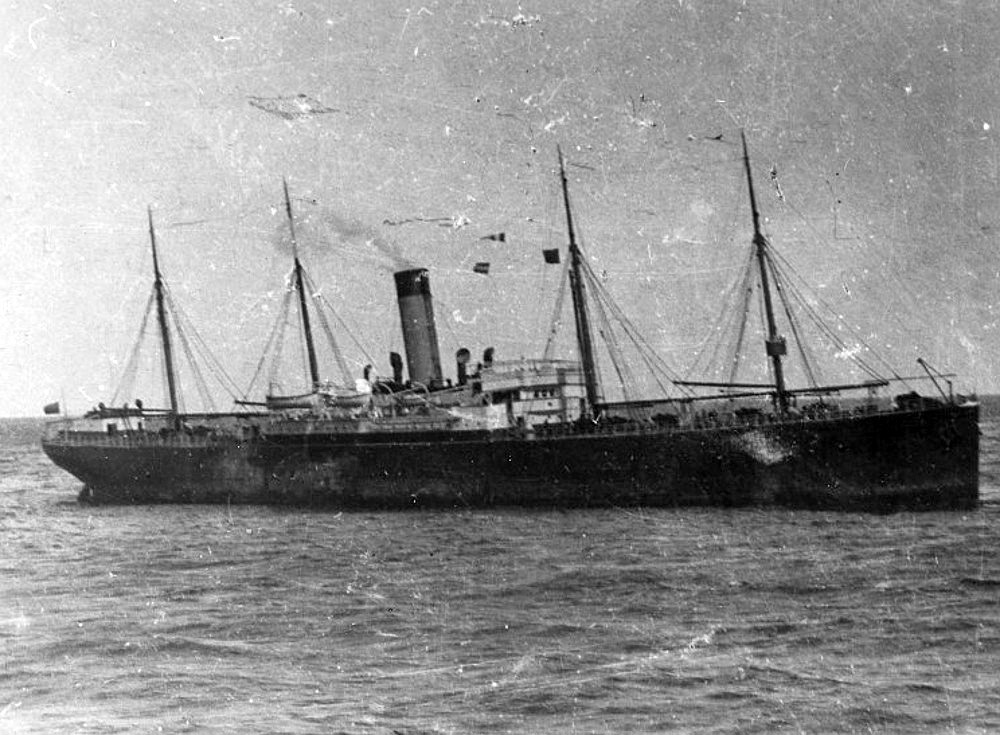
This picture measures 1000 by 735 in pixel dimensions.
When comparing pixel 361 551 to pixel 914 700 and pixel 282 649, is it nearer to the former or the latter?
pixel 282 649

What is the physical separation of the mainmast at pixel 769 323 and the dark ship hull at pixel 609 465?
2.09m

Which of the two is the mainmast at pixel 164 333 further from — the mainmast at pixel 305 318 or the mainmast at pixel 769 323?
the mainmast at pixel 769 323

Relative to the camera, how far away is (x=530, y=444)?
32.3 metres

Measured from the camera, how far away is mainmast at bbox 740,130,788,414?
3066cm

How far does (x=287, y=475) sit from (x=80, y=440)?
11.5m

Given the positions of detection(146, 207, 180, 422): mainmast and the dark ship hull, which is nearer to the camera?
the dark ship hull

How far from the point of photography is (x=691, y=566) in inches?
755

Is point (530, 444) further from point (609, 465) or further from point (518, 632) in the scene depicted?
point (518, 632)

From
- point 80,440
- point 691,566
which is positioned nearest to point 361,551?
point 691,566

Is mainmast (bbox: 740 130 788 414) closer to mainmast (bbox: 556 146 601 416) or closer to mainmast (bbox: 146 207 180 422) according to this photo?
mainmast (bbox: 556 146 601 416)

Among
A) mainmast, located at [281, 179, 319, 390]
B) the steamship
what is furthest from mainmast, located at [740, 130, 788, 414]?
mainmast, located at [281, 179, 319, 390]

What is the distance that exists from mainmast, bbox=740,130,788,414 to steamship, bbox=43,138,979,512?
4 cm

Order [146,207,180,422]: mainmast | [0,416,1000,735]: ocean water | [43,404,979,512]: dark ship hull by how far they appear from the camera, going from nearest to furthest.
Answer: [0,416,1000,735]: ocean water < [43,404,979,512]: dark ship hull < [146,207,180,422]: mainmast

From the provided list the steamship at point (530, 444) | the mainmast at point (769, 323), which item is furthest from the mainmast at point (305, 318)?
the mainmast at point (769, 323)
